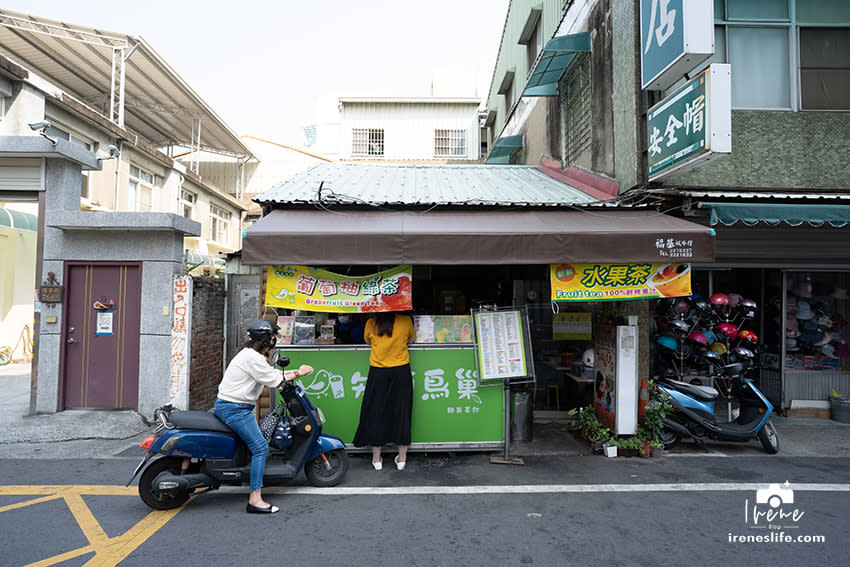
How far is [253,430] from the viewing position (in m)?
4.44

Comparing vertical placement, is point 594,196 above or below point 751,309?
above

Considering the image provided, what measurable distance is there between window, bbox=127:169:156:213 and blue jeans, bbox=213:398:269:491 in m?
13.4

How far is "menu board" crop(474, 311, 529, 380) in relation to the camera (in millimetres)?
5926

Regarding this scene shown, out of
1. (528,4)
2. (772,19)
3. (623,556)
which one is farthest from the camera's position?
(528,4)

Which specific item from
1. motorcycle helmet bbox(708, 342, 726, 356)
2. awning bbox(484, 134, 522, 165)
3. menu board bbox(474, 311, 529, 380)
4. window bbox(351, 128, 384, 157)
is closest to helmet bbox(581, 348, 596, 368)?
menu board bbox(474, 311, 529, 380)

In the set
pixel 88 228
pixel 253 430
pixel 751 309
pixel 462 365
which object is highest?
pixel 88 228

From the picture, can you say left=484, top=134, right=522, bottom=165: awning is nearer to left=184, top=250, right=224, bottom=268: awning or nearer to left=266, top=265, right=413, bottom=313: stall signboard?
left=266, top=265, right=413, bottom=313: stall signboard

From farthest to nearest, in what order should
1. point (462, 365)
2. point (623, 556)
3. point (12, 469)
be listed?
point (462, 365)
point (12, 469)
point (623, 556)

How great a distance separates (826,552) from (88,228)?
996cm

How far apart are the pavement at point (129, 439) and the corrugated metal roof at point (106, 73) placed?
9850 millimetres

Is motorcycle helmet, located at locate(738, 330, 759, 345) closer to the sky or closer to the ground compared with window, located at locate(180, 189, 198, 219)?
closer to the ground

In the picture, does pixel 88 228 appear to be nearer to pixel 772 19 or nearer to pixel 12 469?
pixel 12 469

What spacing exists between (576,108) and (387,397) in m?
6.79

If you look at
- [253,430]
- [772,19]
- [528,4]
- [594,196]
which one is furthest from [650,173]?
[528,4]
